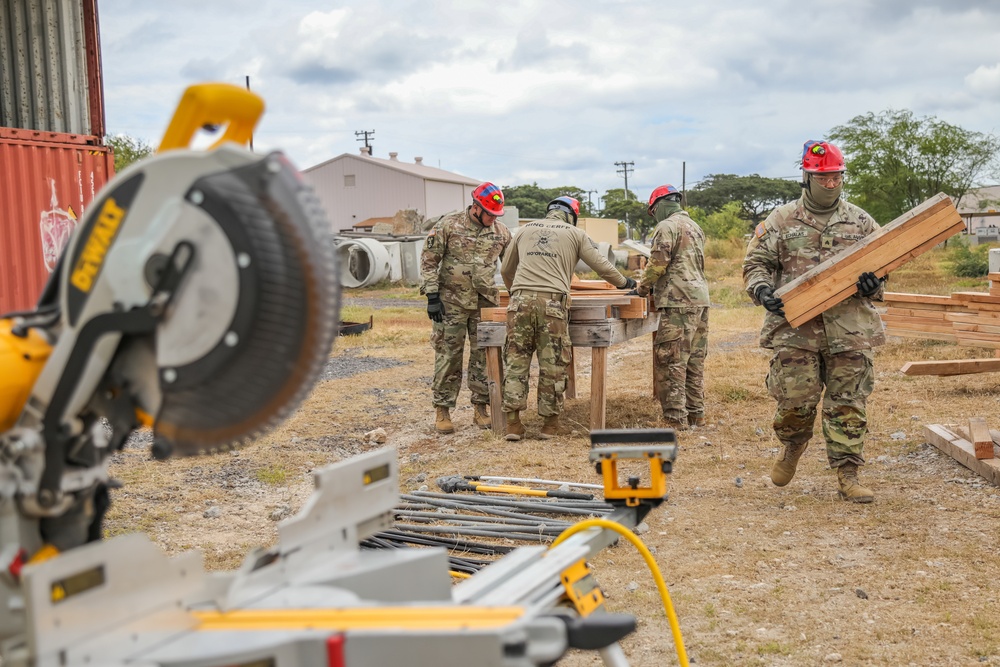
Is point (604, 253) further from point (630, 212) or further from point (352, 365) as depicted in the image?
point (630, 212)

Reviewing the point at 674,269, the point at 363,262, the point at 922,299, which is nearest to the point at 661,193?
the point at 674,269

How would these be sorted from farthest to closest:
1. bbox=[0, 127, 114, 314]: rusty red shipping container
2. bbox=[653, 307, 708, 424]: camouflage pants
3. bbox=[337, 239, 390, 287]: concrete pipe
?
1. bbox=[337, 239, 390, 287]: concrete pipe
2. bbox=[653, 307, 708, 424]: camouflage pants
3. bbox=[0, 127, 114, 314]: rusty red shipping container

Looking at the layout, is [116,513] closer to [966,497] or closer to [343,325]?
[966,497]

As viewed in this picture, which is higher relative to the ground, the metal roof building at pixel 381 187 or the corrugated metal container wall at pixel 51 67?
the metal roof building at pixel 381 187

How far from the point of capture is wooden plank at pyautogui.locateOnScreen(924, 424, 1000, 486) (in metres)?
6.55

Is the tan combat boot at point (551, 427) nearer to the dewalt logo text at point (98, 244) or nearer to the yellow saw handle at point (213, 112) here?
the yellow saw handle at point (213, 112)

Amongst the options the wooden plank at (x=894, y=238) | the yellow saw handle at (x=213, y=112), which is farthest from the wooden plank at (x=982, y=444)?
the yellow saw handle at (x=213, y=112)

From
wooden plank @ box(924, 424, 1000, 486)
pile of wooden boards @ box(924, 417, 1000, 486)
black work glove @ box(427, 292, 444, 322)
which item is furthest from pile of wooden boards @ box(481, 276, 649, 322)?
pile of wooden boards @ box(924, 417, 1000, 486)

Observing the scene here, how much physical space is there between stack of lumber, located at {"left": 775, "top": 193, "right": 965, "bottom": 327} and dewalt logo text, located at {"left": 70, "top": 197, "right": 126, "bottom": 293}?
4.84m

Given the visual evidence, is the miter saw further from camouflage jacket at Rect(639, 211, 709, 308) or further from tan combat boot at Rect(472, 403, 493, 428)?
tan combat boot at Rect(472, 403, 493, 428)

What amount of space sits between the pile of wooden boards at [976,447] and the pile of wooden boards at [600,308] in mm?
2777

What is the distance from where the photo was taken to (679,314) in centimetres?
916

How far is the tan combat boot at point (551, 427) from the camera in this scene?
885cm

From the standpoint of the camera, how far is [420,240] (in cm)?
3494
